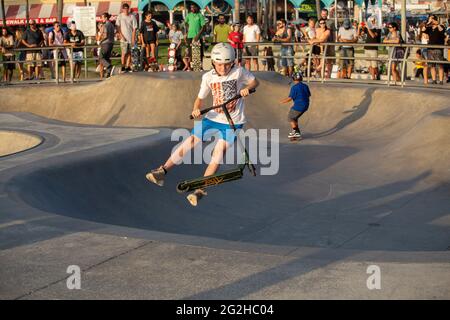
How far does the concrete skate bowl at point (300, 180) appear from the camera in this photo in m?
11.8

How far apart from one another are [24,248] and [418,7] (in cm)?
5938

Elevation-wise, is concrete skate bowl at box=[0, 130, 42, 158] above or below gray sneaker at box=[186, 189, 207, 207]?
below

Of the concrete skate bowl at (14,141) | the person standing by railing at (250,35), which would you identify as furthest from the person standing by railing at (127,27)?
the concrete skate bowl at (14,141)

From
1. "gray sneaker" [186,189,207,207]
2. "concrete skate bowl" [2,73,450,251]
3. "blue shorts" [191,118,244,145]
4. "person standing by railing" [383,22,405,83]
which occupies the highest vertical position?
"person standing by railing" [383,22,405,83]

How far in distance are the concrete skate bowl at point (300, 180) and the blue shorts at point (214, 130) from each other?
1.96m

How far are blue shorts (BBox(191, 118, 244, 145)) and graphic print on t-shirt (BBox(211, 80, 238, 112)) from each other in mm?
233

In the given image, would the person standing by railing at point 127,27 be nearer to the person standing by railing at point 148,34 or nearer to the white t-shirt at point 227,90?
the person standing by railing at point 148,34

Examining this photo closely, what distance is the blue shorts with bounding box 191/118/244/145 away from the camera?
33.7 feet

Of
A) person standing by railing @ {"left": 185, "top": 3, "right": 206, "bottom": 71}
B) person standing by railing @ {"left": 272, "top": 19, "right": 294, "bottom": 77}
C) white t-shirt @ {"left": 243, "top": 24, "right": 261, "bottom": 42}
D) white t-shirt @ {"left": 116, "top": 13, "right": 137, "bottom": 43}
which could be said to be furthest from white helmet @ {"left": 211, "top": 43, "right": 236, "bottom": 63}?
white t-shirt @ {"left": 243, "top": 24, "right": 261, "bottom": 42}

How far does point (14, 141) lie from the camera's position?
16875 millimetres

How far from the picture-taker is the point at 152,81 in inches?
820

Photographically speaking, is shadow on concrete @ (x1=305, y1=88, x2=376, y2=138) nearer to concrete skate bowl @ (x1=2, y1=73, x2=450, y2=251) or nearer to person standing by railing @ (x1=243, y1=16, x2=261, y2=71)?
concrete skate bowl @ (x1=2, y1=73, x2=450, y2=251)

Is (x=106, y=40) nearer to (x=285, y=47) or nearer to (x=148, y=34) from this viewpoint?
(x=148, y=34)
